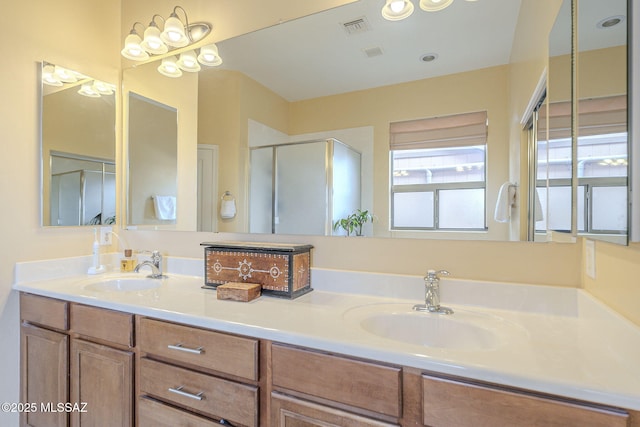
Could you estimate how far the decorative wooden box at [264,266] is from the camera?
1.35 m

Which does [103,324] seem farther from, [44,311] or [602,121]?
[602,121]

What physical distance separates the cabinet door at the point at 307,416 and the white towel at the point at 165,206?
1.33 meters

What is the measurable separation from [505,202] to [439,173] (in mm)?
263

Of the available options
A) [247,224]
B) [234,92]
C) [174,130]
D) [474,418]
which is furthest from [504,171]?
[174,130]

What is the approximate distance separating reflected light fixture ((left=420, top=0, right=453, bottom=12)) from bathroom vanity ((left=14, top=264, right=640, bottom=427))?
110cm

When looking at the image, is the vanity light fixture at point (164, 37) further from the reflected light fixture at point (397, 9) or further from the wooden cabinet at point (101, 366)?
the wooden cabinet at point (101, 366)

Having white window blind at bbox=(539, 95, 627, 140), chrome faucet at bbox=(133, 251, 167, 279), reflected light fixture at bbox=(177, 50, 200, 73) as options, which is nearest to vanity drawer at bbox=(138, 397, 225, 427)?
chrome faucet at bbox=(133, 251, 167, 279)

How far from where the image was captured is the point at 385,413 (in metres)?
0.82

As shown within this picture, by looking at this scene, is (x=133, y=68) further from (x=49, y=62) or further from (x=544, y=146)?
(x=544, y=146)

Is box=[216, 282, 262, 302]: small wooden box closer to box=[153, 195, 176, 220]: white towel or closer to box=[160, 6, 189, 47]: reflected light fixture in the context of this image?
box=[153, 195, 176, 220]: white towel

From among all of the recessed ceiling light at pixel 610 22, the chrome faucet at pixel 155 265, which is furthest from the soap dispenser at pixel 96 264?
the recessed ceiling light at pixel 610 22

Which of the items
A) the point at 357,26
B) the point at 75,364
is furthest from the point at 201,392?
the point at 357,26

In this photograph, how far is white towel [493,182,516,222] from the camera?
3.91 feet

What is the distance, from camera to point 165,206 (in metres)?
1.94
